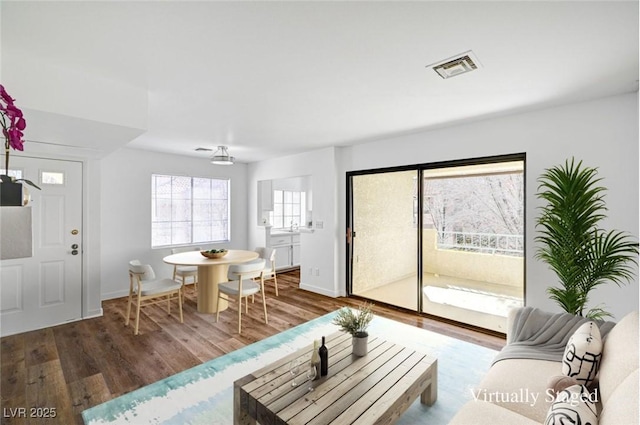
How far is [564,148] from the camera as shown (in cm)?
292

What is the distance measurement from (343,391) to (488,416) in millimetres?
755

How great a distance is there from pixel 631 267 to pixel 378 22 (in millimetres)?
2997

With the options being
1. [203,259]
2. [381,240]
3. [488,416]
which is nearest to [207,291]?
[203,259]

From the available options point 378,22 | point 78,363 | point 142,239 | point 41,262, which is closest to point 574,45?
point 378,22

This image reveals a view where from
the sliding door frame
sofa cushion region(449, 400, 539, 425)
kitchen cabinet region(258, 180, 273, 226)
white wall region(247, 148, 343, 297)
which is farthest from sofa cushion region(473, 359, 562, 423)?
kitchen cabinet region(258, 180, 273, 226)

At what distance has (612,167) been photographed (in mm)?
2664

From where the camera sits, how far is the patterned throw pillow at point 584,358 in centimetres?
157

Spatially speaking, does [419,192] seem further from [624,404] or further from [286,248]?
[286,248]

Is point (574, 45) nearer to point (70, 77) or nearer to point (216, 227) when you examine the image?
point (70, 77)

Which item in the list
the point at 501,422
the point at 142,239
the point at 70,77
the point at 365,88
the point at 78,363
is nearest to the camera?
the point at 501,422

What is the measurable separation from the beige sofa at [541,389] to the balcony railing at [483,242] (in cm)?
202

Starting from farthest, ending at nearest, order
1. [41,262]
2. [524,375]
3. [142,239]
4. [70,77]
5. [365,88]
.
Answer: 1. [142,239]
2. [41,262]
3. [365,88]
4. [70,77]
5. [524,375]

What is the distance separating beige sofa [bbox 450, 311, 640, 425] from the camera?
3.79ft

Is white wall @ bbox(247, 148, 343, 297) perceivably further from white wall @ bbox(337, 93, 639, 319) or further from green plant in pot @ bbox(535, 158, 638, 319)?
green plant in pot @ bbox(535, 158, 638, 319)
